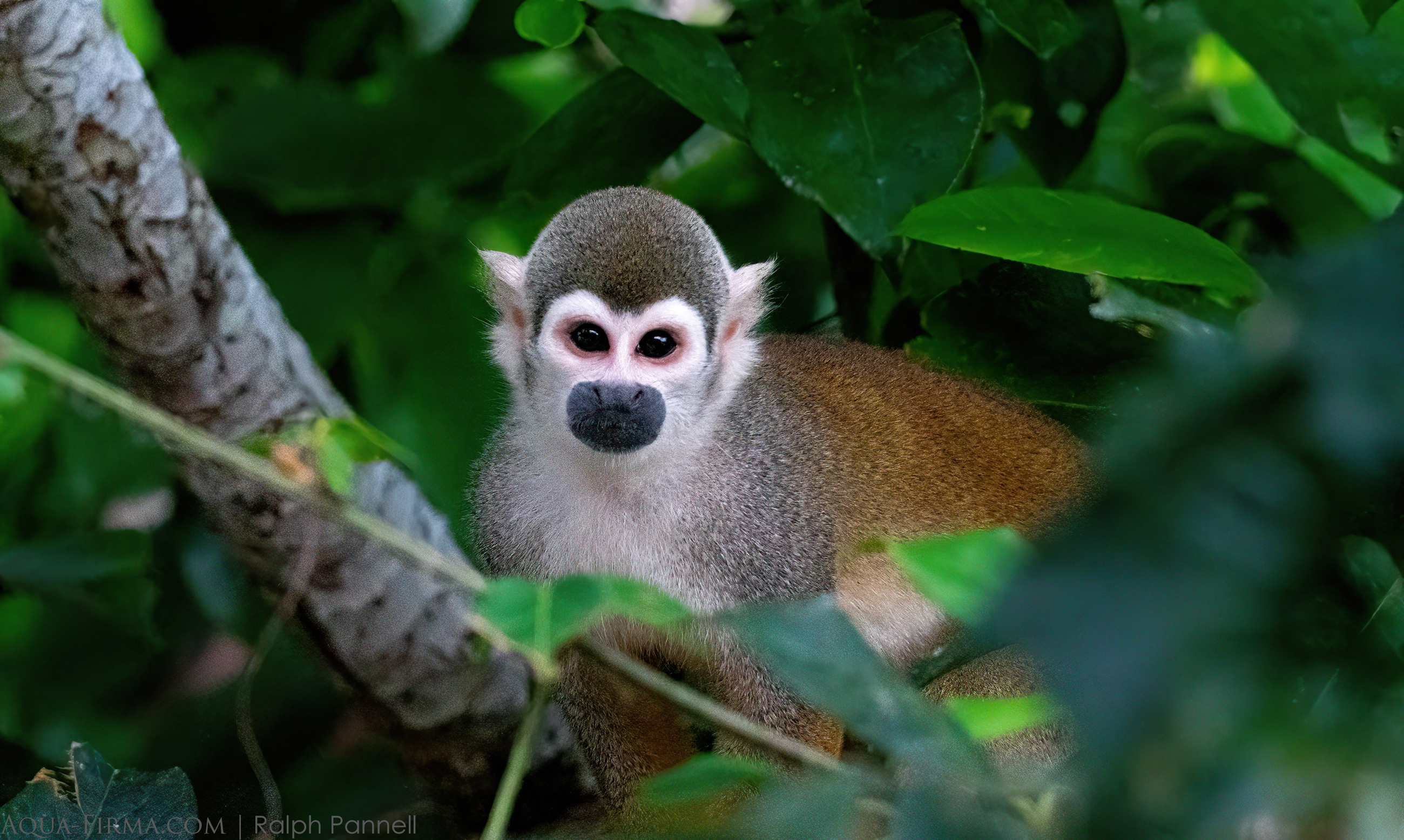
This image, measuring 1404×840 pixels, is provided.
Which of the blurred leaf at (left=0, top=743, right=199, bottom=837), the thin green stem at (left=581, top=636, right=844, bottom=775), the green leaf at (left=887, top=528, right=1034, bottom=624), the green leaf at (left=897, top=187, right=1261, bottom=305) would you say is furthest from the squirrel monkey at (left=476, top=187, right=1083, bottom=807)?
the green leaf at (left=887, top=528, right=1034, bottom=624)

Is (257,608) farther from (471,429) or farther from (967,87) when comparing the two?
(967,87)

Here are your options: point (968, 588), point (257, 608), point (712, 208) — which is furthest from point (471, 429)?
point (968, 588)

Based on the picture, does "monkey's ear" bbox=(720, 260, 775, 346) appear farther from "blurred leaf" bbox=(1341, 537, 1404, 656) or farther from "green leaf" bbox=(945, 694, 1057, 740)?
"green leaf" bbox=(945, 694, 1057, 740)

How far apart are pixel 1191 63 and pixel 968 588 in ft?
11.7

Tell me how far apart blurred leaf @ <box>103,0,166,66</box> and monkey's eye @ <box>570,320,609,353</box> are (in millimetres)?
1734

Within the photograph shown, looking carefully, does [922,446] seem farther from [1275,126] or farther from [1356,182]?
[1275,126]

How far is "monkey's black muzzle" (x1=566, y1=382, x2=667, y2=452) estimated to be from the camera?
83.3 inches

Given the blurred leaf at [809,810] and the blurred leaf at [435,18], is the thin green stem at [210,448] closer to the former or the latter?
the blurred leaf at [809,810]

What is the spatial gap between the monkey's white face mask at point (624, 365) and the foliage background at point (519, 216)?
0.30 m

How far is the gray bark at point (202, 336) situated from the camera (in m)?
1.60

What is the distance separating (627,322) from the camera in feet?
Result: 6.98

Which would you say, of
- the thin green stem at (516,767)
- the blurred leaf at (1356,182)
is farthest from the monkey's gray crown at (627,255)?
the blurred leaf at (1356,182)

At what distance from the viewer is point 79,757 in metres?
1.50

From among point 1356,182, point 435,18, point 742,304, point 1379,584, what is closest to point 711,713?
point 1379,584
